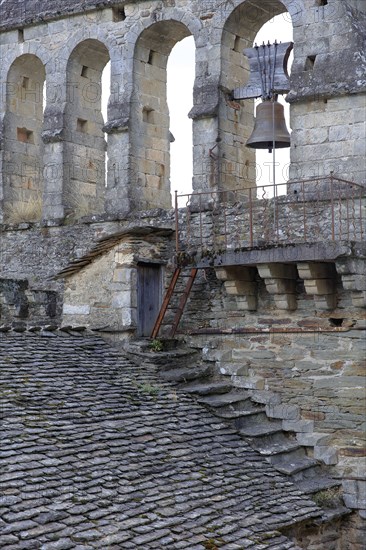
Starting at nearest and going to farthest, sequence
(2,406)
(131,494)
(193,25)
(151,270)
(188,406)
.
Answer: (131,494) → (2,406) → (188,406) → (151,270) → (193,25)

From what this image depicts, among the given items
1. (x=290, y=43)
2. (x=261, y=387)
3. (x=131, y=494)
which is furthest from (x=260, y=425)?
(x=290, y=43)

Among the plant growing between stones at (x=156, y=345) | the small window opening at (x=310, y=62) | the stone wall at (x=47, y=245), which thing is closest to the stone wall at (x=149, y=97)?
the small window opening at (x=310, y=62)

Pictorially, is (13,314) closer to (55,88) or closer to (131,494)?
(55,88)

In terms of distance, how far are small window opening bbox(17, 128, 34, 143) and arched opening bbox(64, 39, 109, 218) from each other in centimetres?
120

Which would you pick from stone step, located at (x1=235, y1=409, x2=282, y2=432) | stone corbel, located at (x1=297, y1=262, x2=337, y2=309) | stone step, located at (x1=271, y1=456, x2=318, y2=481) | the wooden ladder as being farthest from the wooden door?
stone step, located at (x1=271, y1=456, x2=318, y2=481)

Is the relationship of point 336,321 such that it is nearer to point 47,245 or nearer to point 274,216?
point 274,216

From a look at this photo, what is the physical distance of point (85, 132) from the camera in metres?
16.4

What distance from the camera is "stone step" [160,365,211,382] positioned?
42.7 feet

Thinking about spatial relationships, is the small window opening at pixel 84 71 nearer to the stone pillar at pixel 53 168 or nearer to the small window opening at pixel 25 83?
the stone pillar at pixel 53 168

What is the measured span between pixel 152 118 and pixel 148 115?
2.9 inches

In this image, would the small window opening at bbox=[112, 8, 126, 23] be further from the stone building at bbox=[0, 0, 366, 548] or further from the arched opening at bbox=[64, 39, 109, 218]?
the arched opening at bbox=[64, 39, 109, 218]

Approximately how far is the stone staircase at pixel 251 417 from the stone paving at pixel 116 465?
0.19 metres

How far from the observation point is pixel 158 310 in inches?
551

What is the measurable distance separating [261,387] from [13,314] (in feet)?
11.4
